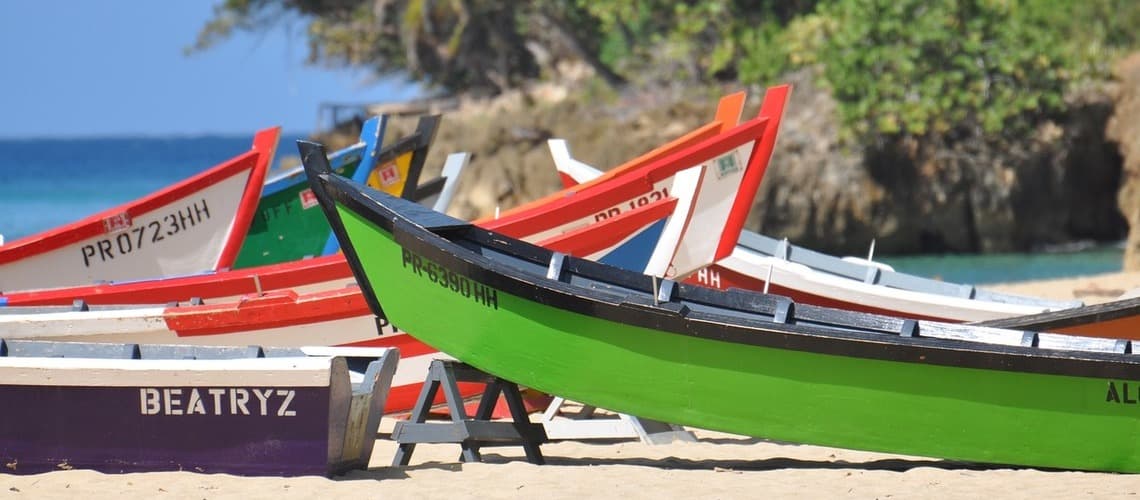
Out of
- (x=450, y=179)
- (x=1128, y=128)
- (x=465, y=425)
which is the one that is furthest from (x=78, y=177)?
(x=465, y=425)

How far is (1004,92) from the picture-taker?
2598cm

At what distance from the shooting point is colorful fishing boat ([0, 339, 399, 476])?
738 cm

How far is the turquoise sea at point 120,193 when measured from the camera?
24.4 meters

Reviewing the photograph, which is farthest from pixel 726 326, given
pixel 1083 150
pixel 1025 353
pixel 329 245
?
pixel 1083 150

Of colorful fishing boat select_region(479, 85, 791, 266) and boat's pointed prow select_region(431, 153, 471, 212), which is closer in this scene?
colorful fishing boat select_region(479, 85, 791, 266)

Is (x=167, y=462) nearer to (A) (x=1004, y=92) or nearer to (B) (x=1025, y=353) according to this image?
(B) (x=1025, y=353)

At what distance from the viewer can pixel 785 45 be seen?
28.4 metres

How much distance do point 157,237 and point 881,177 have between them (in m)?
16.3

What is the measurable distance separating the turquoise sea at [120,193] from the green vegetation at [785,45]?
227 centimetres

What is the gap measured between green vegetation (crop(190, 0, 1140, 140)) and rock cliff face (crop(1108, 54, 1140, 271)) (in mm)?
479

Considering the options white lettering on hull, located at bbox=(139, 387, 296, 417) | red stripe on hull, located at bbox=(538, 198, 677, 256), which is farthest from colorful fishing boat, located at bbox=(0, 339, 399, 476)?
red stripe on hull, located at bbox=(538, 198, 677, 256)

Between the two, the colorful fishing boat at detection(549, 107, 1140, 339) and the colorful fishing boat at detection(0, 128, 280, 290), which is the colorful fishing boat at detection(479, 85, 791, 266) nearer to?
the colorful fishing boat at detection(549, 107, 1140, 339)

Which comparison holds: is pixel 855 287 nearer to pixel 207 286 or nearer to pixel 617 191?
pixel 617 191

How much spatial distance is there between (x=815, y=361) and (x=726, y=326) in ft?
1.41
